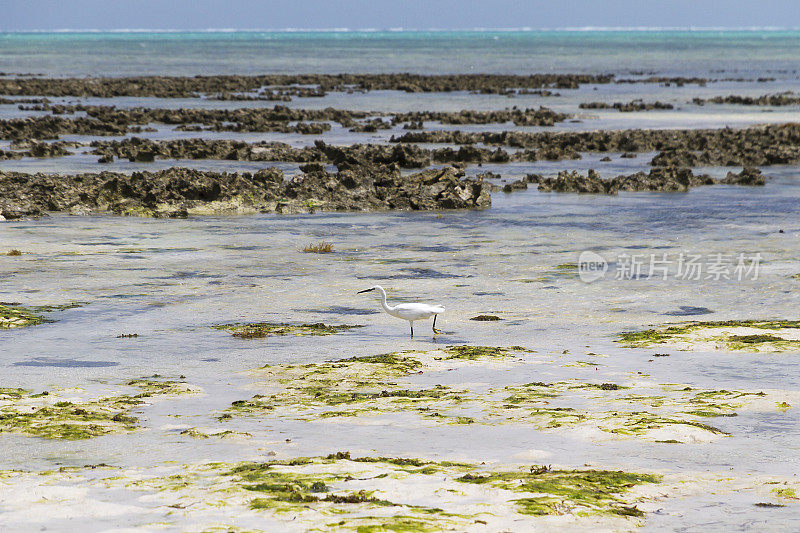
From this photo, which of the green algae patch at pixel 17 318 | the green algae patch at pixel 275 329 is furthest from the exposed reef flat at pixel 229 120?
the green algae patch at pixel 275 329

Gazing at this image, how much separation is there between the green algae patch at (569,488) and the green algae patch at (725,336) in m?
5.25

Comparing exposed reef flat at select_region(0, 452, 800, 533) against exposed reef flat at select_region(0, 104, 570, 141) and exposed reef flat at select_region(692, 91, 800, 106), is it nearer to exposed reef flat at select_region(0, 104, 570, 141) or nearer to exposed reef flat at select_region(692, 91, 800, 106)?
exposed reef flat at select_region(0, 104, 570, 141)

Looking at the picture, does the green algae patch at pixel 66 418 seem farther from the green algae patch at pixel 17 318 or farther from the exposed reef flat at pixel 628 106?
the exposed reef flat at pixel 628 106

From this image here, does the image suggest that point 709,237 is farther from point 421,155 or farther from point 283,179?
point 421,155

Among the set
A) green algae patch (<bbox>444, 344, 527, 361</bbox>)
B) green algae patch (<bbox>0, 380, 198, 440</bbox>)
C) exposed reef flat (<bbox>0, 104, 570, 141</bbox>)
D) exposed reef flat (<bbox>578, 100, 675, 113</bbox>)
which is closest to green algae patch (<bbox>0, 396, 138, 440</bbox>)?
green algae patch (<bbox>0, 380, 198, 440</bbox>)

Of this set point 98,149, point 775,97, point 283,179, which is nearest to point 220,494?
point 283,179

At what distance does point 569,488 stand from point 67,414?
4.87 metres

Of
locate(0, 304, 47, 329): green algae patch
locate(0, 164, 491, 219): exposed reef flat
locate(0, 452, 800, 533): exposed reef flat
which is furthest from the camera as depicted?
locate(0, 164, 491, 219): exposed reef flat

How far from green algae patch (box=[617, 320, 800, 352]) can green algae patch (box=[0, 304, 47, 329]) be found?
774 centimetres

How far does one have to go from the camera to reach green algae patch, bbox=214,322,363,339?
1353 cm

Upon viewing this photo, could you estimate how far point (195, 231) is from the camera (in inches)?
899

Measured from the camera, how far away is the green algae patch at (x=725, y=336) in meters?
12.9

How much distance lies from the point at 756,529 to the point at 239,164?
29114 mm

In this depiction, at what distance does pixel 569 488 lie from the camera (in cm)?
756
